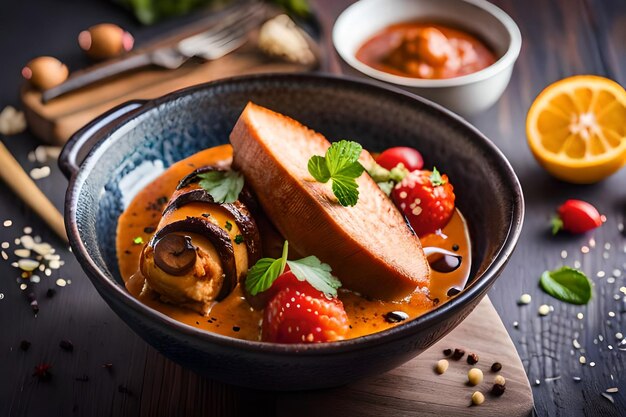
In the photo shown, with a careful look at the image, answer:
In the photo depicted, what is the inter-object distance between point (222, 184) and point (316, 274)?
1.30ft

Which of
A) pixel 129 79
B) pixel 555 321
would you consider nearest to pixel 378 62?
pixel 129 79

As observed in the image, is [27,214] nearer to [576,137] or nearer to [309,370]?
[309,370]

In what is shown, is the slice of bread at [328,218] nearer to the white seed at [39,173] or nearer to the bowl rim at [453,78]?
the bowl rim at [453,78]

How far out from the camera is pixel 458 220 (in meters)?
2.27

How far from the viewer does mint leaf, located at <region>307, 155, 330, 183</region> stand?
200 cm

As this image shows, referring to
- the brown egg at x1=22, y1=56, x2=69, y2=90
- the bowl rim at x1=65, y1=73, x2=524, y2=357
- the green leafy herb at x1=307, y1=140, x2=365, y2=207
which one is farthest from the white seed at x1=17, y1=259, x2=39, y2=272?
the green leafy herb at x1=307, y1=140, x2=365, y2=207

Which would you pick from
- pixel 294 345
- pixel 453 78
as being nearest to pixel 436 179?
pixel 294 345

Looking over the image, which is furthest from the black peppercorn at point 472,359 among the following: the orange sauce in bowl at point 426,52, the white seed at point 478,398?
the orange sauce in bowl at point 426,52

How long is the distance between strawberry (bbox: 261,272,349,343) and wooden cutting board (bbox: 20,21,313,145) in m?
1.43

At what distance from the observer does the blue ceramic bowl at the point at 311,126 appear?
1625 millimetres

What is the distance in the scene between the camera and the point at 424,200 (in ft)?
6.98

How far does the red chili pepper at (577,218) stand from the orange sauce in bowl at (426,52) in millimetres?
723

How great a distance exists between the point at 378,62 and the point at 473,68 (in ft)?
1.24

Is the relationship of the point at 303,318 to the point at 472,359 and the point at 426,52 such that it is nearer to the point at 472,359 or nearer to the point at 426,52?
the point at 472,359
